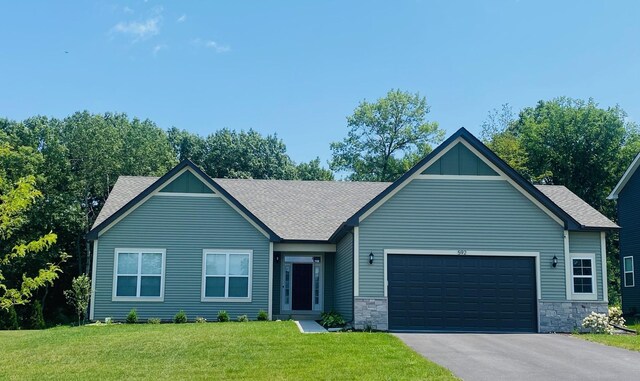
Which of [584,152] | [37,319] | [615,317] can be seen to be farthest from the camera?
[584,152]

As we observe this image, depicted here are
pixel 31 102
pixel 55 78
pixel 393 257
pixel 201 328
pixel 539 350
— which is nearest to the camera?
pixel 539 350

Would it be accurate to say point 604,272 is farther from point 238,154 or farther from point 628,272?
point 238,154

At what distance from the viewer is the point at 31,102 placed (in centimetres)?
3681

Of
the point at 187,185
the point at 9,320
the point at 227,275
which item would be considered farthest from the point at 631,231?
the point at 9,320

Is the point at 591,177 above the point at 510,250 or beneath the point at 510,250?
above

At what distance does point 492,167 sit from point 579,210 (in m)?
4.64

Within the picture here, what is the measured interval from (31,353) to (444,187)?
1160 centimetres

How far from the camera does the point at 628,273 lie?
2656 centimetres

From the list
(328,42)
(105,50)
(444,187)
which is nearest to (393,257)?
(444,187)

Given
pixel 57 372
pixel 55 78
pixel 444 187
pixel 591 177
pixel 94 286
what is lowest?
pixel 57 372

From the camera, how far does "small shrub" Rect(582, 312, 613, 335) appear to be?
17.9 metres

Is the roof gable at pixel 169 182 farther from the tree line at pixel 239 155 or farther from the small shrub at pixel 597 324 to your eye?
the small shrub at pixel 597 324

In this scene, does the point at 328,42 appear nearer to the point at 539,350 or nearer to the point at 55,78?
the point at 55,78

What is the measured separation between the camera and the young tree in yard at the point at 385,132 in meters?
44.1
